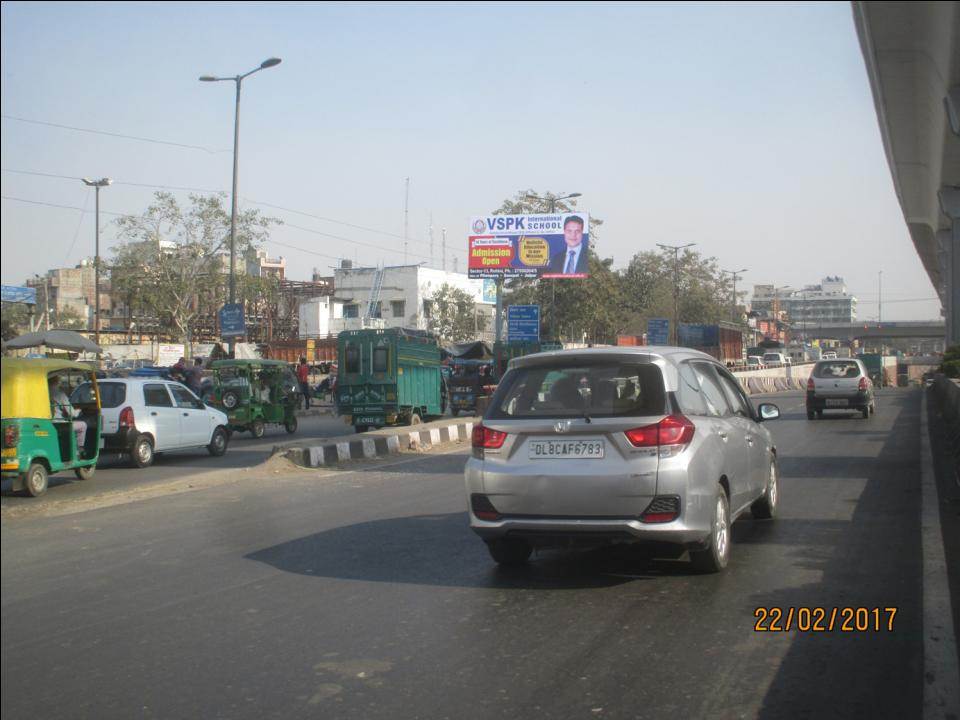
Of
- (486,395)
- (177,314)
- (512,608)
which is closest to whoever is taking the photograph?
(512,608)

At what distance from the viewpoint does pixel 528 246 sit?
130ft

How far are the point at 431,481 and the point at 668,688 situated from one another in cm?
898

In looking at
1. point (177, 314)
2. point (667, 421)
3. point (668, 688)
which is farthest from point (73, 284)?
point (177, 314)

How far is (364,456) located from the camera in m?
17.2

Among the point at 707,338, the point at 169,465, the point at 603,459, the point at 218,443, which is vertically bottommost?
the point at 169,465

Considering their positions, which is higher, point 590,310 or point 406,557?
A: point 590,310

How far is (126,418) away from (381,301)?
4894 cm

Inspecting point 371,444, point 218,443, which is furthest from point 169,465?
→ point 371,444

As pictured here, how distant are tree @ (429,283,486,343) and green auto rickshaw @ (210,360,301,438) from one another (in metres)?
37.0

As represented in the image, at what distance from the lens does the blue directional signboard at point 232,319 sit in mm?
29578

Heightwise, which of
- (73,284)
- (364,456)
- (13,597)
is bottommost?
(364,456)

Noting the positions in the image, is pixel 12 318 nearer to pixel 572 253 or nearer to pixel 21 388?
pixel 21 388

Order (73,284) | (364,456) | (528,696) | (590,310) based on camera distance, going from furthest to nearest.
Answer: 1. (590,310)
2. (364,456)
3. (528,696)
4. (73,284)

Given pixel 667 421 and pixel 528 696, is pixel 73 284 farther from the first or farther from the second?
pixel 667 421
